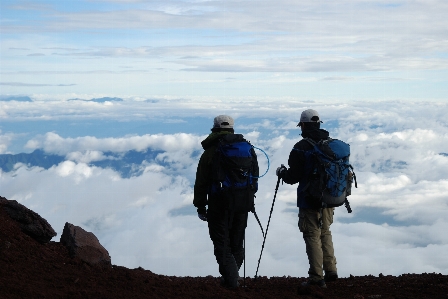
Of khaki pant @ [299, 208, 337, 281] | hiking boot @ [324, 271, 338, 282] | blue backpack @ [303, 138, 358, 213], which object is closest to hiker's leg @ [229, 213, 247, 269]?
khaki pant @ [299, 208, 337, 281]

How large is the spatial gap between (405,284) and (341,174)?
8.16 feet

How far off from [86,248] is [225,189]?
10.9ft

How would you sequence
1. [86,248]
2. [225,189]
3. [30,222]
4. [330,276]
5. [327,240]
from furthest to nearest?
1. [30,222]
2. [86,248]
3. [330,276]
4. [327,240]
5. [225,189]

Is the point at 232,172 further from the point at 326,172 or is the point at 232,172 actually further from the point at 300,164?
the point at 326,172

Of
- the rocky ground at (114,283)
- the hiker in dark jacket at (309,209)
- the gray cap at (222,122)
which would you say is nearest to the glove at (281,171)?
the hiker in dark jacket at (309,209)

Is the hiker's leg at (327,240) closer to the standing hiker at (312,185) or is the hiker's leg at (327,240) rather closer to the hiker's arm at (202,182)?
the standing hiker at (312,185)

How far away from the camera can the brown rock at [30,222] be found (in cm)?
1148

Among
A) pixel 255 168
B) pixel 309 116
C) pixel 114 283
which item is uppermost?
pixel 309 116

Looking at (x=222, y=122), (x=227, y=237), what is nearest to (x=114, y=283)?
(x=227, y=237)

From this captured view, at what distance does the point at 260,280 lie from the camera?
39.1 feet

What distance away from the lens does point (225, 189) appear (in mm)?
9516

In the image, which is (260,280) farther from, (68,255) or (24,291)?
(24,291)

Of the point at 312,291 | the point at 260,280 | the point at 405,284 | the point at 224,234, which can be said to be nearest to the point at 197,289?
the point at 224,234

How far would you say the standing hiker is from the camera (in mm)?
9781
